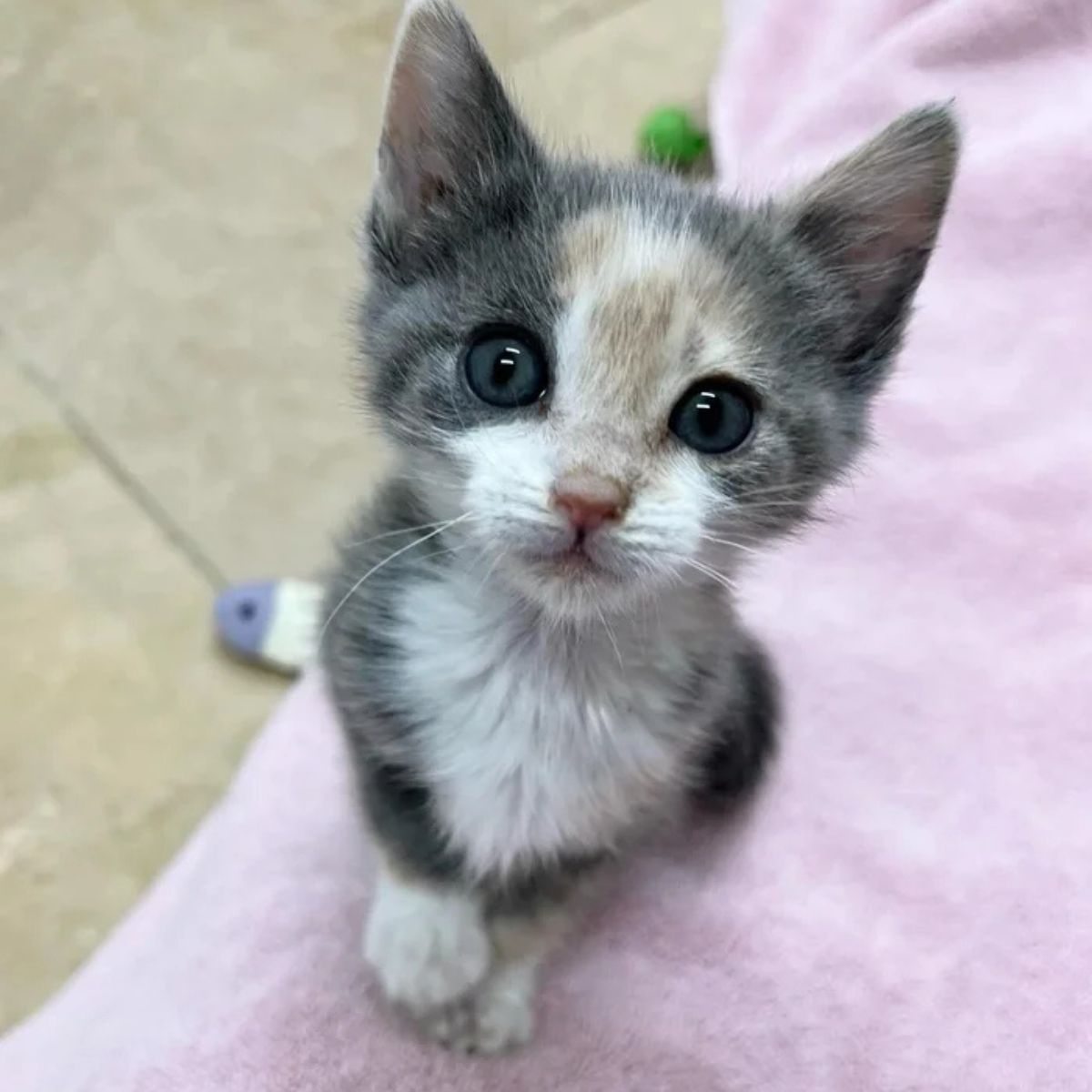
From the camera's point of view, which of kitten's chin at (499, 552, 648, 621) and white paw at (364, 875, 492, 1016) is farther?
white paw at (364, 875, 492, 1016)

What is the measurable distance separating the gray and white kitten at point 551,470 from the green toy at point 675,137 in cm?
75

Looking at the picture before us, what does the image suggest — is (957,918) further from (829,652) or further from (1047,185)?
(1047,185)

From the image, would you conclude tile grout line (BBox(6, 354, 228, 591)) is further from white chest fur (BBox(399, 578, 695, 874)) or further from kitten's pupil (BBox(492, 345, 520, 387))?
kitten's pupil (BBox(492, 345, 520, 387))

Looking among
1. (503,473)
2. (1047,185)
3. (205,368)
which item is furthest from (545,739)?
(205,368)

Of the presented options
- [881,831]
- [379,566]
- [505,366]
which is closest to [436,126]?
[505,366]

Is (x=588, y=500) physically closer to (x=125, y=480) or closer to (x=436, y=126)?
(x=436, y=126)

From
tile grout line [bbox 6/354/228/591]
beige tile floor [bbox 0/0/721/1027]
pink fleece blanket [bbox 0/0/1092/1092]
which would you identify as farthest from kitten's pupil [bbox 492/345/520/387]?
tile grout line [bbox 6/354/228/591]

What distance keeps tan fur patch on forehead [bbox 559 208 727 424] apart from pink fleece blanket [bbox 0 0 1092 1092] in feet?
0.91

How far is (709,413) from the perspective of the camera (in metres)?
0.75

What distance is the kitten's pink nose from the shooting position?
2.23 ft

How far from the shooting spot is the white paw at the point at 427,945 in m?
0.92

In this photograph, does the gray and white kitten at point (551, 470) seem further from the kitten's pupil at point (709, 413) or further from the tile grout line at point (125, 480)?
the tile grout line at point (125, 480)

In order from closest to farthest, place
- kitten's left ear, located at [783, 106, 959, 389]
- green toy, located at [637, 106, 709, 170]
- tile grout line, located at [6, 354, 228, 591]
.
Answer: kitten's left ear, located at [783, 106, 959, 389]
tile grout line, located at [6, 354, 228, 591]
green toy, located at [637, 106, 709, 170]

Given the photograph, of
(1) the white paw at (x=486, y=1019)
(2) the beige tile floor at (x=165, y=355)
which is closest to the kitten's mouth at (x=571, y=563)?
(1) the white paw at (x=486, y=1019)
